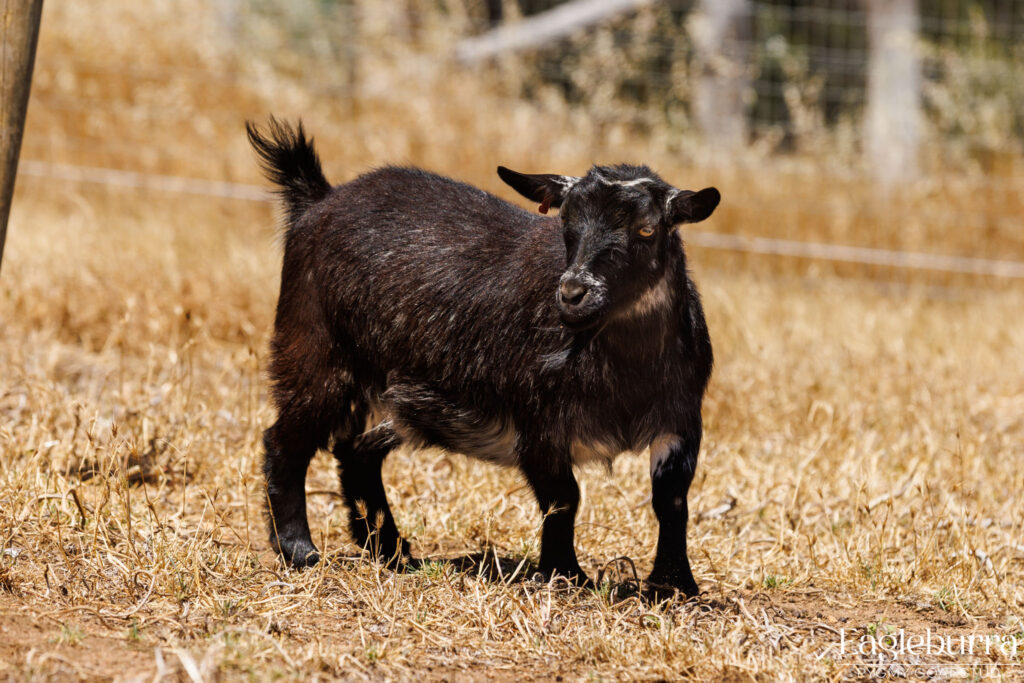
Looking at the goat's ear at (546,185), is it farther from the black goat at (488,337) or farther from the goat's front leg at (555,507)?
the goat's front leg at (555,507)

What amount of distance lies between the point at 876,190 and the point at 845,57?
2.14 metres

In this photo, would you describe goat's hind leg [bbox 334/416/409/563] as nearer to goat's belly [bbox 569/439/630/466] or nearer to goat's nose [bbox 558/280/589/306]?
goat's belly [bbox 569/439/630/466]

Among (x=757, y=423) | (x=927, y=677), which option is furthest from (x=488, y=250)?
(x=757, y=423)

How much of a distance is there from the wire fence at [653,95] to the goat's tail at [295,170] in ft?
15.9

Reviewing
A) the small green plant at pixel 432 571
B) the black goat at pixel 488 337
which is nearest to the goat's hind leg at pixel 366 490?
the black goat at pixel 488 337

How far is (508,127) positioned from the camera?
976 cm

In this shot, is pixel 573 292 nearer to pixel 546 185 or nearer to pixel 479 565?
pixel 546 185

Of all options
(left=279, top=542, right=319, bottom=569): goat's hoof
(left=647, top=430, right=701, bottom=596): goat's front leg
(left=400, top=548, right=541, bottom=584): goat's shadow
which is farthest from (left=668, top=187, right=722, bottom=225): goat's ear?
(left=279, top=542, right=319, bottom=569): goat's hoof

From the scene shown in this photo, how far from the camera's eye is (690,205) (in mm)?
3623

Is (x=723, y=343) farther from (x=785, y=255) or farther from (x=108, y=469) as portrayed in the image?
(x=108, y=469)

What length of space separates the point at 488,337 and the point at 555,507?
0.58 metres

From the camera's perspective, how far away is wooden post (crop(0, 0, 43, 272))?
12.0ft

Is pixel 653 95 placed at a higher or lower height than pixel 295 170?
higher

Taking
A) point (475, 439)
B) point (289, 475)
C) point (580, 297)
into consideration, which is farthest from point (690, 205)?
point (289, 475)
